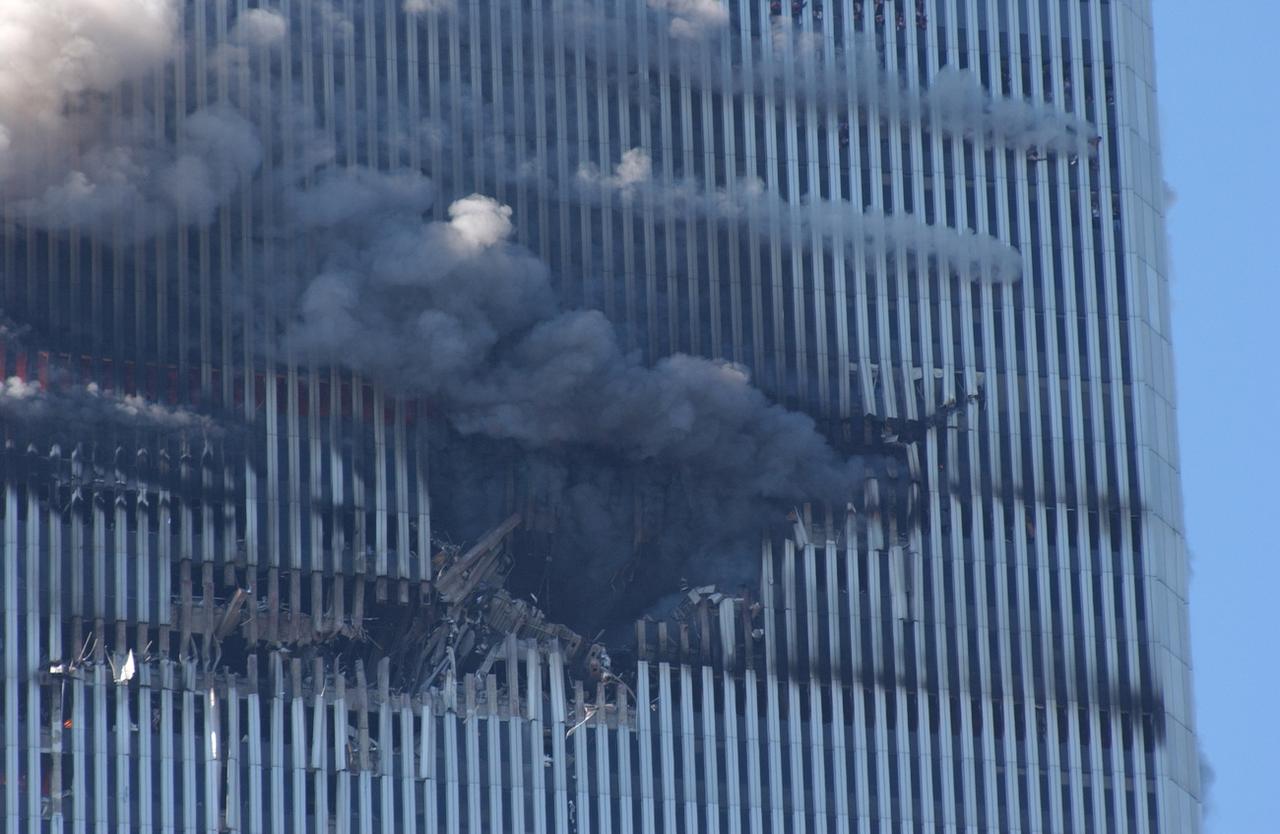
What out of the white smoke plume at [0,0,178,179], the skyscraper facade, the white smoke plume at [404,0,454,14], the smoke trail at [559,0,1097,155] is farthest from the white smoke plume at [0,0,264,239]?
the smoke trail at [559,0,1097,155]

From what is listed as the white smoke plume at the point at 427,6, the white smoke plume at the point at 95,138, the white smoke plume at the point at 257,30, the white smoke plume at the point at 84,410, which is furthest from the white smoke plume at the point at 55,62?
the white smoke plume at the point at 427,6

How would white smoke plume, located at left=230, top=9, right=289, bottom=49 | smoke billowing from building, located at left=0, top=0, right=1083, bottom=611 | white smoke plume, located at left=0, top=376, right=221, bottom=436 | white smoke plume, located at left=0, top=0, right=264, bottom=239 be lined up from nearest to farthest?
white smoke plume, located at left=0, top=376, right=221, bottom=436 → white smoke plume, located at left=0, top=0, right=264, bottom=239 → smoke billowing from building, located at left=0, top=0, right=1083, bottom=611 → white smoke plume, located at left=230, top=9, right=289, bottom=49

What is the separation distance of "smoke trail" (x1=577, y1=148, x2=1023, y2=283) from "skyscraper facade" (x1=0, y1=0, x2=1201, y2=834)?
142mm

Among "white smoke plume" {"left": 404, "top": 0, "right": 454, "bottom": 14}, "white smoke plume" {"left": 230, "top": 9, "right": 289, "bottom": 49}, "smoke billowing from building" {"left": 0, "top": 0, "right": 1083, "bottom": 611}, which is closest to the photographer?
"smoke billowing from building" {"left": 0, "top": 0, "right": 1083, "bottom": 611}

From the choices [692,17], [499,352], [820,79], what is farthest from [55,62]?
[820,79]

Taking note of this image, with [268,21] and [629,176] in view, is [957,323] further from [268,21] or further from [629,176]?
[268,21]

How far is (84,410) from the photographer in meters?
114

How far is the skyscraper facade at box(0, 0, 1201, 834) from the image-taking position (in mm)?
113625

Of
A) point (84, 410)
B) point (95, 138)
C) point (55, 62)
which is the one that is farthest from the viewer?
point (95, 138)

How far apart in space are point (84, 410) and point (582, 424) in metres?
16.7

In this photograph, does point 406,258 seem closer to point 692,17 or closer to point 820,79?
point 692,17

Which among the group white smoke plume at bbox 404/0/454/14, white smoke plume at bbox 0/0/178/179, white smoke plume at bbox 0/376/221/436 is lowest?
white smoke plume at bbox 0/376/221/436

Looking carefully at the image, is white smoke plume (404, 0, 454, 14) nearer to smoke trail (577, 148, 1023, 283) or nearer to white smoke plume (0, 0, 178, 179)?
smoke trail (577, 148, 1023, 283)

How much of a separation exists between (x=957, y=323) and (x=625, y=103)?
13.5 meters
